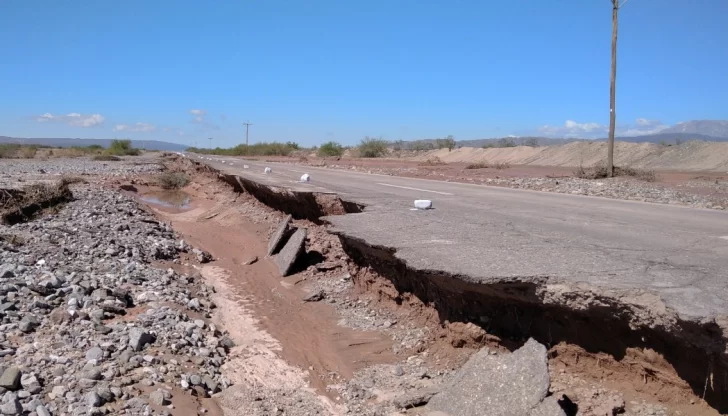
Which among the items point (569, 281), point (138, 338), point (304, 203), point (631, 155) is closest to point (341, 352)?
point (138, 338)

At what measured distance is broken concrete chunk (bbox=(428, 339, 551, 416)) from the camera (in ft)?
13.0

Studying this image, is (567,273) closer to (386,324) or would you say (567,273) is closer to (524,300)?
(524,300)

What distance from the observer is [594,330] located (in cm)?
437

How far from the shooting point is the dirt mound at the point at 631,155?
31.9 m

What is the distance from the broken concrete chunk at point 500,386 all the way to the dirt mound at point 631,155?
2184 cm

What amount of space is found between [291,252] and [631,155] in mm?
34354

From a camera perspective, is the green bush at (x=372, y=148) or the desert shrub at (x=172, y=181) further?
the green bush at (x=372, y=148)

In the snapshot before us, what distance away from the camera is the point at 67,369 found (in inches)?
210

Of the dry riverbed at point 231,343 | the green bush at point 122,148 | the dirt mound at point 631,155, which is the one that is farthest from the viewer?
the green bush at point 122,148

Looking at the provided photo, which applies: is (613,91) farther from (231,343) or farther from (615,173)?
(231,343)

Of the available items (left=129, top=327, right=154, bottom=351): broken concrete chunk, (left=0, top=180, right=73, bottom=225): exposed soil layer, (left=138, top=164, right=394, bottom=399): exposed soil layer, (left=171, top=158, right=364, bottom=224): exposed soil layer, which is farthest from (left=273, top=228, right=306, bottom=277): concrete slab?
(left=0, top=180, right=73, bottom=225): exposed soil layer

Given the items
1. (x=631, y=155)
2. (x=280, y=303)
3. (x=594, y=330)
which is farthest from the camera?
(x=631, y=155)

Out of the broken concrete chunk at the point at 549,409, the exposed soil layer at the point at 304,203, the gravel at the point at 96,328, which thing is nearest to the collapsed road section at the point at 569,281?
the broken concrete chunk at the point at 549,409

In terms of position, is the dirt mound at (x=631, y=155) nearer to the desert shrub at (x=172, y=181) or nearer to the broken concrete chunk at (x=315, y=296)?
the broken concrete chunk at (x=315, y=296)
